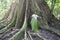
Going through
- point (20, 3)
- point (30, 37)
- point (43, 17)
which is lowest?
point (30, 37)

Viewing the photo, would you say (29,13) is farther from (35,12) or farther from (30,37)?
(30,37)

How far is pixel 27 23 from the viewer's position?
5.66 metres

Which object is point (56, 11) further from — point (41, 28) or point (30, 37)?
point (30, 37)

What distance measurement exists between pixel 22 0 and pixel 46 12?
1125mm

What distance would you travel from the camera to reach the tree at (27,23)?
5.28 m

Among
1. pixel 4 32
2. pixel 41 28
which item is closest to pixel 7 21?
pixel 4 32

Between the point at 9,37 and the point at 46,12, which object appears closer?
the point at 9,37

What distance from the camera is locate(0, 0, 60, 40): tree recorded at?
5.28 meters

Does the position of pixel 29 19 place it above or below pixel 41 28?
above

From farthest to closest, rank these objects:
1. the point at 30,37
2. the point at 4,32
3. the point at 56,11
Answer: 1. the point at 56,11
2. the point at 4,32
3. the point at 30,37

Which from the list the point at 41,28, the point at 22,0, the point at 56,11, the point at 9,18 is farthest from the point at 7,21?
the point at 56,11

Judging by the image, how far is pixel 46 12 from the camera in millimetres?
6207

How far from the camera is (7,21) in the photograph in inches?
243

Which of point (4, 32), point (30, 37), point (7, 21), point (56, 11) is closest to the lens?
point (30, 37)
